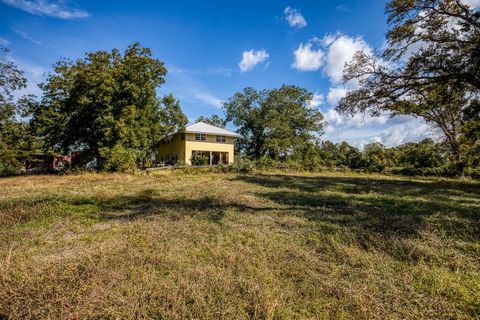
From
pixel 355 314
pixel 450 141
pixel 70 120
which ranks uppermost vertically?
pixel 70 120

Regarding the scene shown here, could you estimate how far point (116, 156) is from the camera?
21.6 metres

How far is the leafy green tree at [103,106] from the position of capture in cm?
2325

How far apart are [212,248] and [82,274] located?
6.60ft

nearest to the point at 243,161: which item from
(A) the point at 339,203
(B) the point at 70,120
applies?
(A) the point at 339,203

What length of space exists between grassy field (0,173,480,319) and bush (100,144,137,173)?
576 inches

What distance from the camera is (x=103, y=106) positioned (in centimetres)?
2441

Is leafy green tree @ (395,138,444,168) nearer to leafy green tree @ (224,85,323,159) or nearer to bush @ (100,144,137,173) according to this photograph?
leafy green tree @ (224,85,323,159)

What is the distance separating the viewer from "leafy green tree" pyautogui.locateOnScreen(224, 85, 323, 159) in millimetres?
38219

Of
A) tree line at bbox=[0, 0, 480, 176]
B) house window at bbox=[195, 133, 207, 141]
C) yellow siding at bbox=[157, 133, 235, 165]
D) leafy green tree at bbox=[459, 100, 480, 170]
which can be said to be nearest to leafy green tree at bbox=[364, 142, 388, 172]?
tree line at bbox=[0, 0, 480, 176]

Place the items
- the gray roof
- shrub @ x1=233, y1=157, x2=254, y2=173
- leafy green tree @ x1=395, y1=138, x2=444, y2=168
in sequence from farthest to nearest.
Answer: the gray roof → leafy green tree @ x1=395, y1=138, x2=444, y2=168 → shrub @ x1=233, y1=157, x2=254, y2=173

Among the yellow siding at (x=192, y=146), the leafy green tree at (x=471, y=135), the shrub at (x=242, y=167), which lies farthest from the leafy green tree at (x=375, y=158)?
the yellow siding at (x=192, y=146)

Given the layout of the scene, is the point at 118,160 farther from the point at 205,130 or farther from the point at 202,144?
the point at 205,130

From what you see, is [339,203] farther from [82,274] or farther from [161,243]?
[82,274]

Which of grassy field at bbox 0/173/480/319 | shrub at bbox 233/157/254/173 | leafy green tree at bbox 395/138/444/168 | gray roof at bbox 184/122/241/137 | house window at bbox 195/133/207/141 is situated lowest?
grassy field at bbox 0/173/480/319
